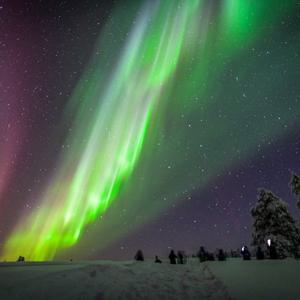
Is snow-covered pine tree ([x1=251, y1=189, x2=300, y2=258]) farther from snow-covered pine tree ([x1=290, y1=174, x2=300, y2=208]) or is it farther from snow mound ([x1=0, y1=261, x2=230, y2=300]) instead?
snow mound ([x1=0, y1=261, x2=230, y2=300])

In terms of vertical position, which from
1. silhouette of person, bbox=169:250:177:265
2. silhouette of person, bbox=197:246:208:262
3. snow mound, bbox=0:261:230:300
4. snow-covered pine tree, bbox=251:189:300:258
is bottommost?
snow mound, bbox=0:261:230:300

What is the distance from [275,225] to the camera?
3697cm

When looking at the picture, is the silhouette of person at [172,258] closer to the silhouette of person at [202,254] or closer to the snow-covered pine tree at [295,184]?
the silhouette of person at [202,254]

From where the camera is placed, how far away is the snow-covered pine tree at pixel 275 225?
1400 inches

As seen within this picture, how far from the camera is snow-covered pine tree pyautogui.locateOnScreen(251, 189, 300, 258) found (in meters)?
35.6

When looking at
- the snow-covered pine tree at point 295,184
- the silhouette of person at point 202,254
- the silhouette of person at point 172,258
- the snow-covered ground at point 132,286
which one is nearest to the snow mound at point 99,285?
the snow-covered ground at point 132,286

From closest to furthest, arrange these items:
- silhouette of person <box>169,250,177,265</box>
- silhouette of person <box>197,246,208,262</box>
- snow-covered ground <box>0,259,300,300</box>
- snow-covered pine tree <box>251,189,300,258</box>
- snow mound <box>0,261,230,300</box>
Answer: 1. snow-covered ground <box>0,259,300,300</box>
2. snow mound <box>0,261,230,300</box>
3. silhouette of person <box>169,250,177,265</box>
4. silhouette of person <box>197,246,208,262</box>
5. snow-covered pine tree <box>251,189,300,258</box>

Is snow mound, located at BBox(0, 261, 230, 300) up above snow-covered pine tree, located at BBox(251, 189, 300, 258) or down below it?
below

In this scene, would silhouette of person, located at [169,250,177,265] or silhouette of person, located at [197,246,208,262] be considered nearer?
silhouette of person, located at [169,250,177,265]

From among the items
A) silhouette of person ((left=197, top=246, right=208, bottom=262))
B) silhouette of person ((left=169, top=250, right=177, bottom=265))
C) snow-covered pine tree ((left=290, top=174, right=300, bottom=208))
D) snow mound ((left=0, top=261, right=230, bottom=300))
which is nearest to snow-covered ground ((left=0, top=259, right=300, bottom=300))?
snow mound ((left=0, top=261, right=230, bottom=300))

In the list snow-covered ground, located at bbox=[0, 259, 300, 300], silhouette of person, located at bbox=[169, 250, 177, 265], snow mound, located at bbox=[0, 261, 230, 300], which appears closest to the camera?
snow-covered ground, located at bbox=[0, 259, 300, 300]

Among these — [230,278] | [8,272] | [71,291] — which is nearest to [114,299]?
[71,291]

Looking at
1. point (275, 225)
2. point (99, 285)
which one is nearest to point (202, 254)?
point (275, 225)

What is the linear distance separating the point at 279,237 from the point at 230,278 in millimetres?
24320
